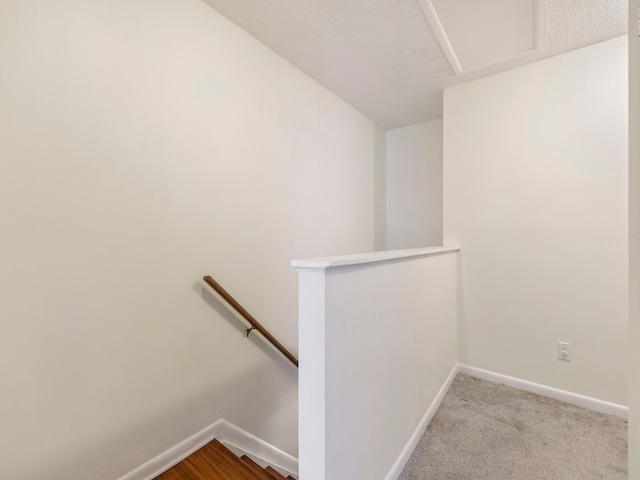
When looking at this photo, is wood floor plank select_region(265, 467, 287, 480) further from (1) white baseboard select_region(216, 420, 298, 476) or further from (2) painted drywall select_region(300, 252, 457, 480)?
(2) painted drywall select_region(300, 252, 457, 480)

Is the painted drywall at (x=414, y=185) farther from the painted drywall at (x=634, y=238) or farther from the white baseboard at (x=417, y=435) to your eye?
the painted drywall at (x=634, y=238)

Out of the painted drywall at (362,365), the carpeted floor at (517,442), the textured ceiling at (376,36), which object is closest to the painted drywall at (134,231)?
the textured ceiling at (376,36)

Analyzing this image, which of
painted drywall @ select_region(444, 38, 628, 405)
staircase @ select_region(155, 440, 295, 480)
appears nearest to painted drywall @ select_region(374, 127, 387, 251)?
painted drywall @ select_region(444, 38, 628, 405)

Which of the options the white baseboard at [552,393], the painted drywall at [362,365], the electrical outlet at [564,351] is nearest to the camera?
the painted drywall at [362,365]

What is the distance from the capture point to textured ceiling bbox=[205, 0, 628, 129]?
5.38ft

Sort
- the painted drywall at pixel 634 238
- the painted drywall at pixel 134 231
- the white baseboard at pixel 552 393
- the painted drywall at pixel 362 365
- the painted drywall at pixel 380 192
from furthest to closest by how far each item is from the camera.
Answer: the painted drywall at pixel 380 192
the white baseboard at pixel 552 393
the painted drywall at pixel 134 231
the painted drywall at pixel 362 365
the painted drywall at pixel 634 238

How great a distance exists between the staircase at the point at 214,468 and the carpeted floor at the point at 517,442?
762 millimetres

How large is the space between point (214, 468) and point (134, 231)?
1282 mm

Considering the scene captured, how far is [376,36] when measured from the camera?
188 centimetres

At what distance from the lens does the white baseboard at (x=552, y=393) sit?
1.80m

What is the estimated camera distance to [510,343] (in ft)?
7.11

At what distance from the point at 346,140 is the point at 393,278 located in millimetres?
1983

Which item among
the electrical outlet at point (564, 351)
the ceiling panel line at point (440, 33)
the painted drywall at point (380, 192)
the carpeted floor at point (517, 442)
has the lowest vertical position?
the carpeted floor at point (517, 442)

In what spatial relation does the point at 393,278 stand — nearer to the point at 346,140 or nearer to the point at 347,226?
the point at 347,226
